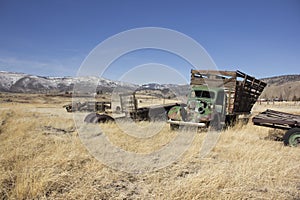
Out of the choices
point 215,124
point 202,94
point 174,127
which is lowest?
point 174,127

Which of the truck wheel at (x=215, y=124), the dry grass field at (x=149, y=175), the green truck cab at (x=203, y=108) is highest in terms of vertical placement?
the green truck cab at (x=203, y=108)

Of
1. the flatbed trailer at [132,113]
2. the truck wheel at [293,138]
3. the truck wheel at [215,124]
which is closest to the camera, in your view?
the truck wheel at [293,138]

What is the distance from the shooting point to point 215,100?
8.98 metres

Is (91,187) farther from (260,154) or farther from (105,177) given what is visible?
(260,154)

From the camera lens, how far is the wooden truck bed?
369 inches

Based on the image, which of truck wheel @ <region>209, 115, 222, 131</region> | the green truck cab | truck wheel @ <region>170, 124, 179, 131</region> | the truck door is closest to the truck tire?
truck wheel @ <region>170, 124, 179, 131</region>

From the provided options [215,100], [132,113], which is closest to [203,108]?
[215,100]

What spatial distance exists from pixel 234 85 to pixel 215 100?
127 cm

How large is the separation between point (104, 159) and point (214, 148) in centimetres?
340

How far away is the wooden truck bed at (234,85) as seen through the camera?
9.38 m

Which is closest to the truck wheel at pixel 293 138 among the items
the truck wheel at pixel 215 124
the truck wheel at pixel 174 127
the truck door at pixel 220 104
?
the truck wheel at pixel 215 124

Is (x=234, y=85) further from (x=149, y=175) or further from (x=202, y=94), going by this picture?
(x=149, y=175)

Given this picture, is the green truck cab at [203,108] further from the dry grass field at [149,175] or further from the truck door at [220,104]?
the dry grass field at [149,175]

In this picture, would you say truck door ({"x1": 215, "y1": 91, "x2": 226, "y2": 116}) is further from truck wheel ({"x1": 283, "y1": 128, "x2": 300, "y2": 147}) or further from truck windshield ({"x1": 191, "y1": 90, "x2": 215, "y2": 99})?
truck wheel ({"x1": 283, "y1": 128, "x2": 300, "y2": 147})
